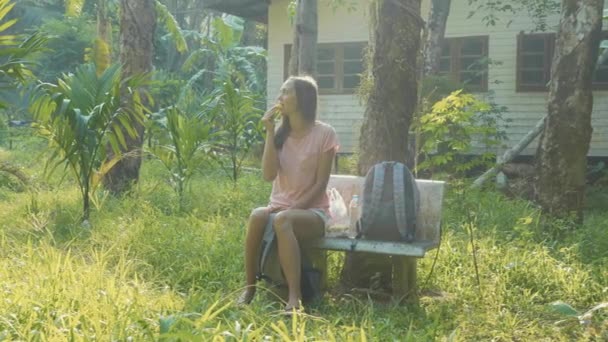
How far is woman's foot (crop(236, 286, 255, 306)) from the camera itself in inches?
190

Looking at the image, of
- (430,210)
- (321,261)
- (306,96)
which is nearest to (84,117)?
(306,96)

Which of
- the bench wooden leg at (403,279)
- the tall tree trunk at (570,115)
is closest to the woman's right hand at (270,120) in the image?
the bench wooden leg at (403,279)

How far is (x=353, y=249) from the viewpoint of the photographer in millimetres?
4820

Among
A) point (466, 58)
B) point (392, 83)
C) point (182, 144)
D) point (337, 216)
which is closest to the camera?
point (337, 216)

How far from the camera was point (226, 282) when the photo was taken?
217 inches

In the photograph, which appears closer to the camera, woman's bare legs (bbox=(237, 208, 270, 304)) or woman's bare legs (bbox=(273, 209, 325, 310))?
woman's bare legs (bbox=(273, 209, 325, 310))

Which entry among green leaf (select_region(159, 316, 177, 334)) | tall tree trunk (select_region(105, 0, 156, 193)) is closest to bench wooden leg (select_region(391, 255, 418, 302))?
green leaf (select_region(159, 316, 177, 334))

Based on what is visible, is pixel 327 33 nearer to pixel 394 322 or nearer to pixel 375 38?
pixel 375 38

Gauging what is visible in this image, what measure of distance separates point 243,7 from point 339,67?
2800 mm

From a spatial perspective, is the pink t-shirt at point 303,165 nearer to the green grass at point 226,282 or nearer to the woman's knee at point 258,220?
the woman's knee at point 258,220

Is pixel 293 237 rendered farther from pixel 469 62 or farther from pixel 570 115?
pixel 469 62

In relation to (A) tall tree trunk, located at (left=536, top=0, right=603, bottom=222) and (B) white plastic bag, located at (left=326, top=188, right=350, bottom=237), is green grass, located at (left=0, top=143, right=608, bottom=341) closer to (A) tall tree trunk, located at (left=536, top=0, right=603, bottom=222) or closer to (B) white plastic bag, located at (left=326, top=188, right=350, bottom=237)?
(A) tall tree trunk, located at (left=536, top=0, right=603, bottom=222)

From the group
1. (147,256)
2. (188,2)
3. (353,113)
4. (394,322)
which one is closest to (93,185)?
(147,256)

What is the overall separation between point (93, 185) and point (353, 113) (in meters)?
8.01
